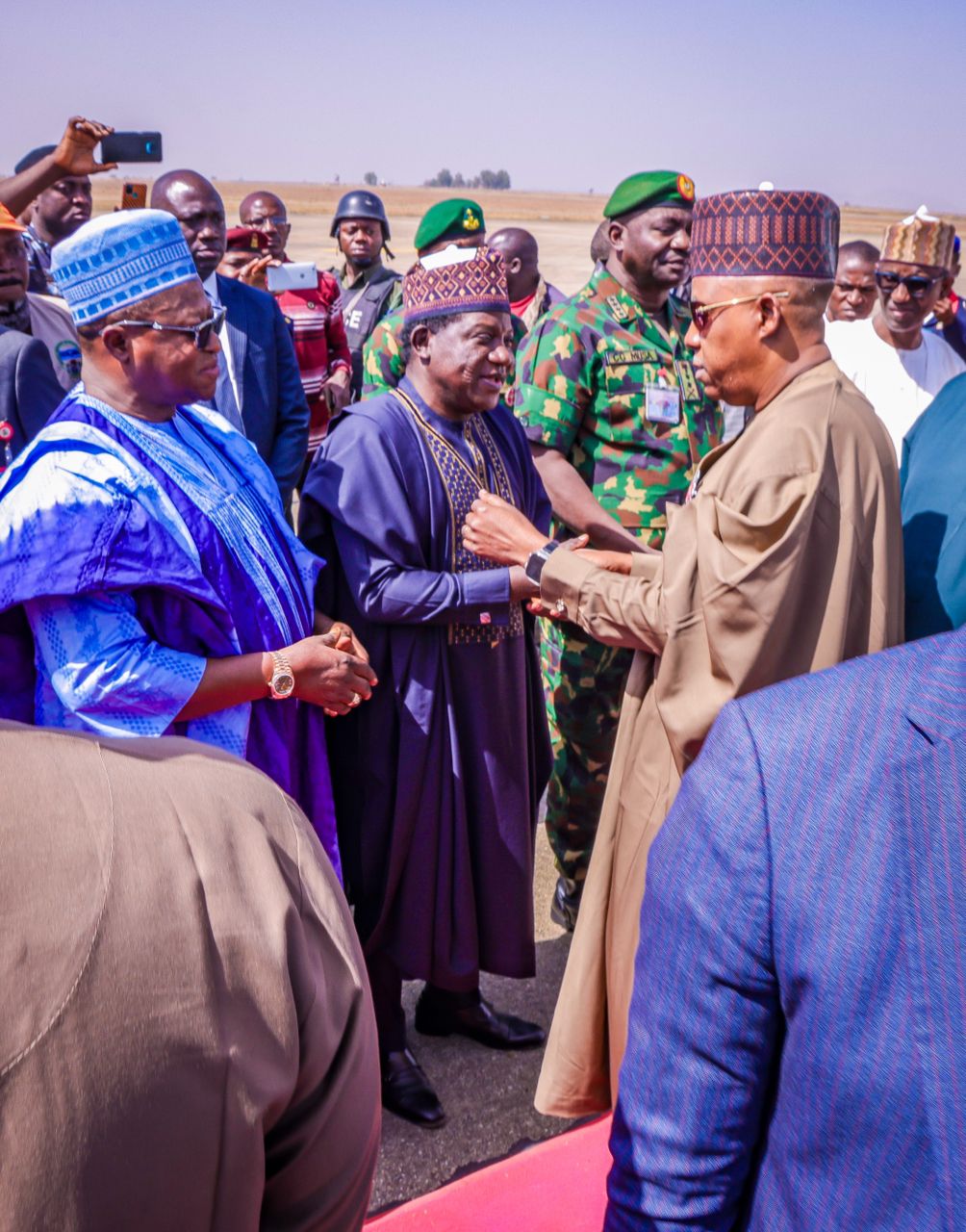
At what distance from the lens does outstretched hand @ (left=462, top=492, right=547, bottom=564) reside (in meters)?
2.73

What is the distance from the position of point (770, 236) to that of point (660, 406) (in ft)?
4.96

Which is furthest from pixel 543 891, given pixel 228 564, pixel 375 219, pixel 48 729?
pixel 375 219

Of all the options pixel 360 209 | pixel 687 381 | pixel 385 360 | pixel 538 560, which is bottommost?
pixel 538 560

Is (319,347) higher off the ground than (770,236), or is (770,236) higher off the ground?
(770,236)

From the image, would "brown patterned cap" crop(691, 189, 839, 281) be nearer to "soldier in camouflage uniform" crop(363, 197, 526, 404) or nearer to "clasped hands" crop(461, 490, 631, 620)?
"clasped hands" crop(461, 490, 631, 620)

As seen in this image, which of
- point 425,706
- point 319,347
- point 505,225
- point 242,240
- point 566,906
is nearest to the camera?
point 425,706

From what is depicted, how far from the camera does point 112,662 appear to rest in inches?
90.4

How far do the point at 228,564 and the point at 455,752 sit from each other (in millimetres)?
822

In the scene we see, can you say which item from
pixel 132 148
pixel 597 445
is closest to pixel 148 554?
pixel 597 445

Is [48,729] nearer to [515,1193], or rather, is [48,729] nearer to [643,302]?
[515,1193]

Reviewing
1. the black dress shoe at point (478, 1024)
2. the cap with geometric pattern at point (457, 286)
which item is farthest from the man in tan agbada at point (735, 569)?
the black dress shoe at point (478, 1024)

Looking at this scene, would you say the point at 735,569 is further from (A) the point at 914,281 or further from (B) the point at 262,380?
(A) the point at 914,281

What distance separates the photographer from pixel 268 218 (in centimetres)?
781


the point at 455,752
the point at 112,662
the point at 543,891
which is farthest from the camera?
the point at 543,891
